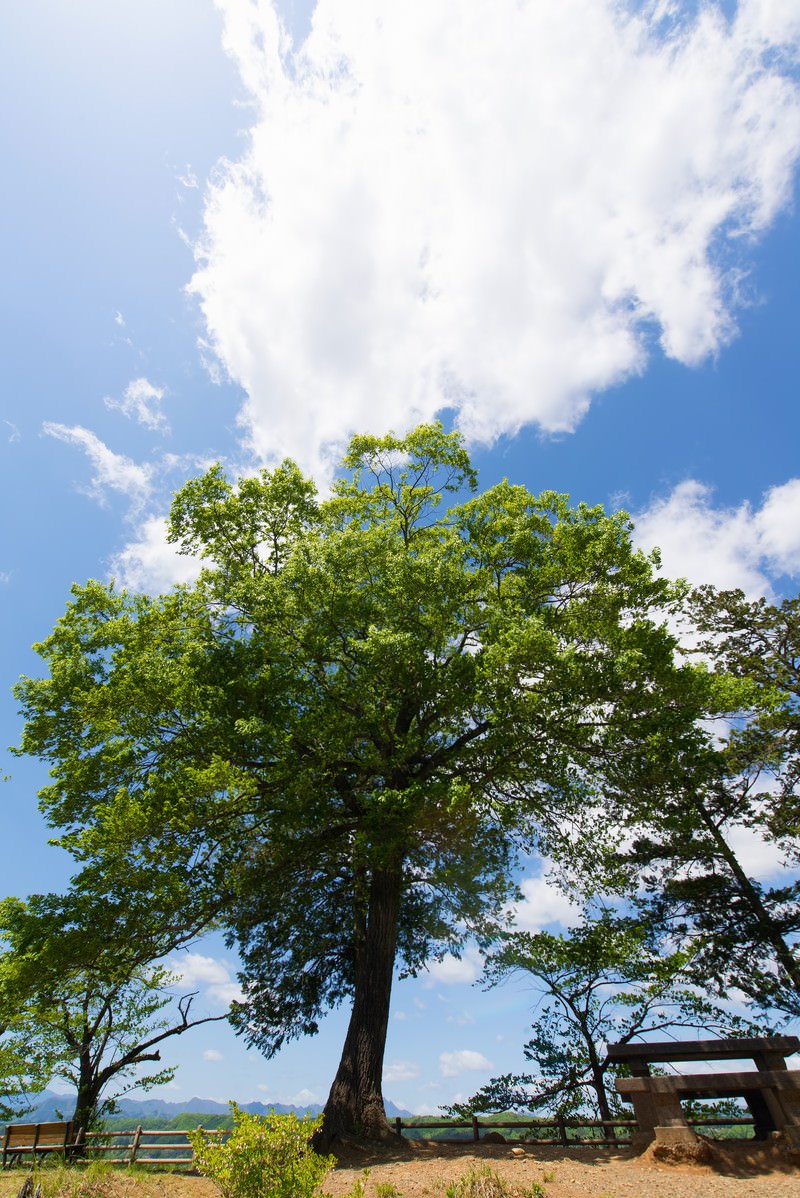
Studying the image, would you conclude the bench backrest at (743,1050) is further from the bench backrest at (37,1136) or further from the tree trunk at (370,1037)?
the bench backrest at (37,1136)

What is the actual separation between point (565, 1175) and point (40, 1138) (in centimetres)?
1272

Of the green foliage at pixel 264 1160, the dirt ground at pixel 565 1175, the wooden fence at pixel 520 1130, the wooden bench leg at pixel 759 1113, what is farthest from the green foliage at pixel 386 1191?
the wooden bench leg at pixel 759 1113

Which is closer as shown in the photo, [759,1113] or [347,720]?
[759,1113]

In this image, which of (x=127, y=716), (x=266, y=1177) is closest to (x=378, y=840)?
(x=127, y=716)

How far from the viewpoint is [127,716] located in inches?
490

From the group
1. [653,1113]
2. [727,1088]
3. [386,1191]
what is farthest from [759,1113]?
[386,1191]

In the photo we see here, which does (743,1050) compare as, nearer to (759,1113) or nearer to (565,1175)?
(759,1113)

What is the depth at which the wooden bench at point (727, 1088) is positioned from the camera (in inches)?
350

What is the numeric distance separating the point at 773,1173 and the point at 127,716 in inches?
498

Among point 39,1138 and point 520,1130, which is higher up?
point 39,1138

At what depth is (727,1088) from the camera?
9047 millimetres

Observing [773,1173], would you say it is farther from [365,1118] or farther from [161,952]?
[161,952]

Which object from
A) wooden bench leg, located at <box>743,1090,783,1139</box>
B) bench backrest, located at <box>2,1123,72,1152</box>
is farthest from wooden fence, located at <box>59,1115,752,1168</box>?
wooden bench leg, located at <box>743,1090,783,1139</box>

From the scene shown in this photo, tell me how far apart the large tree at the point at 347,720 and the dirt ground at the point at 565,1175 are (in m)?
2.12
